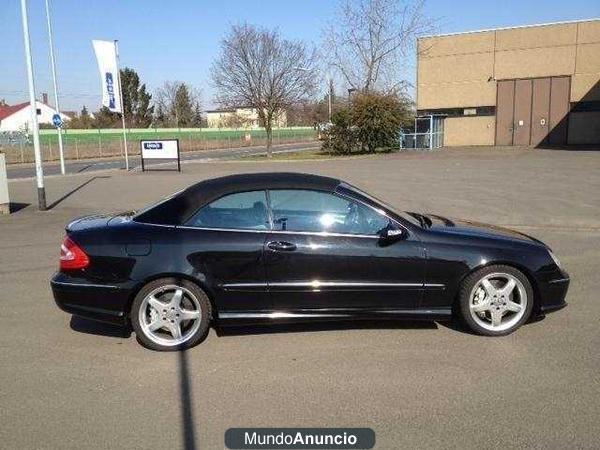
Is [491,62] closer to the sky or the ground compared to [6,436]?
closer to the sky

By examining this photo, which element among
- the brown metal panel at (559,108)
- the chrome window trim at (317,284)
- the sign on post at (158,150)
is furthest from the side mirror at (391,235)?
the brown metal panel at (559,108)

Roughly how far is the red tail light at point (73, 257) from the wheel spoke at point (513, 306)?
352 centimetres

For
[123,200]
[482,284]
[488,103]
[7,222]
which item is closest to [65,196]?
[123,200]

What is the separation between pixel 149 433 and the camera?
326 centimetres

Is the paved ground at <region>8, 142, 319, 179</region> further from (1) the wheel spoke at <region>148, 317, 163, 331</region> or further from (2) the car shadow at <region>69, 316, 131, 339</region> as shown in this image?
(1) the wheel spoke at <region>148, 317, 163, 331</region>

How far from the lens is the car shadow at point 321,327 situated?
4.89 m

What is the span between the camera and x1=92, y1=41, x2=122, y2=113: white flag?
26.2 metres

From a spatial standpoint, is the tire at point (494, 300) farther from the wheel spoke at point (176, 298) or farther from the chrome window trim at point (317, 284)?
the wheel spoke at point (176, 298)

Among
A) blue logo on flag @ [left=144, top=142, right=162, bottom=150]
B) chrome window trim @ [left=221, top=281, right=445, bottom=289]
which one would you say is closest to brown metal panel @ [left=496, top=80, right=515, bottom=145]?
blue logo on flag @ [left=144, top=142, right=162, bottom=150]

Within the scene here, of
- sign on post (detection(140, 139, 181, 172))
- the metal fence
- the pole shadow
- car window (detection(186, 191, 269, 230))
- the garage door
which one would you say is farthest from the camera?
the metal fence

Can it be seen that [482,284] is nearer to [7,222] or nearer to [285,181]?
[285,181]

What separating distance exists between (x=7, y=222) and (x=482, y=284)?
9970 mm

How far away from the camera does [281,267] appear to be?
4.50 meters

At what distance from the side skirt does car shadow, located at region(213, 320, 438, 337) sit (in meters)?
0.28
